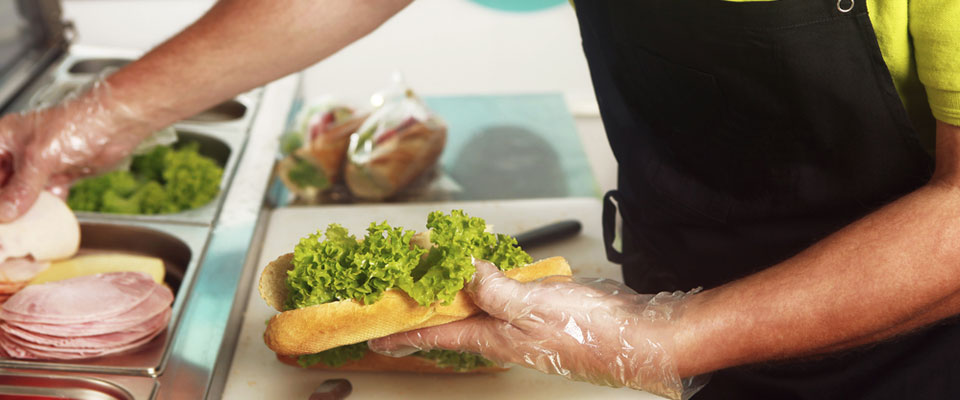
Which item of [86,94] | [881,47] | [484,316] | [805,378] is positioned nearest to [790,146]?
[881,47]

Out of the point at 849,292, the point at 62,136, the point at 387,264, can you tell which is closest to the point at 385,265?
the point at 387,264

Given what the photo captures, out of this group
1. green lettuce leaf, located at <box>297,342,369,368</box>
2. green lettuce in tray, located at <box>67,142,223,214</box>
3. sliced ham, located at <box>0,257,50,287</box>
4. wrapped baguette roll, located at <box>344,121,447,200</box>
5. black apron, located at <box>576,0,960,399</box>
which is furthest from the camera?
wrapped baguette roll, located at <box>344,121,447,200</box>

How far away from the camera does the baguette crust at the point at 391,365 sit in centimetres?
126

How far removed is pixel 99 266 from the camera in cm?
145

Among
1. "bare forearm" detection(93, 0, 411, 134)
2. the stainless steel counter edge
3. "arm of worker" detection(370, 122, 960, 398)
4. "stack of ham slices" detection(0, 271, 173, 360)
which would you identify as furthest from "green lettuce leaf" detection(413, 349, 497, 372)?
"bare forearm" detection(93, 0, 411, 134)

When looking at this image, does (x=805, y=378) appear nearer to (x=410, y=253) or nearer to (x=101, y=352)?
(x=410, y=253)

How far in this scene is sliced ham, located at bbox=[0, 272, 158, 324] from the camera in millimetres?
1248

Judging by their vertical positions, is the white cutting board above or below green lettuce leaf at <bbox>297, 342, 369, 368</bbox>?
below

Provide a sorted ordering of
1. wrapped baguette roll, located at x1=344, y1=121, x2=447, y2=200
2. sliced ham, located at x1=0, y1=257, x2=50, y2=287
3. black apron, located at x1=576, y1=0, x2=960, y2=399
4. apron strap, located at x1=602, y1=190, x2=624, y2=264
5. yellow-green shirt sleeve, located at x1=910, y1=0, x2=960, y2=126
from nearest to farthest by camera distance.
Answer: yellow-green shirt sleeve, located at x1=910, y1=0, x2=960, y2=126 → black apron, located at x1=576, y1=0, x2=960, y2=399 → sliced ham, located at x1=0, y1=257, x2=50, y2=287 → apron strap, located at x1=602, y1=190, x2=624, y2=264 → wrapped baguette roll, located at x1=344, y1=121, x2=447, y2=200

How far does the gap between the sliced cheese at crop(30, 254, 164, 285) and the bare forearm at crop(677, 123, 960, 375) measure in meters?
0.94

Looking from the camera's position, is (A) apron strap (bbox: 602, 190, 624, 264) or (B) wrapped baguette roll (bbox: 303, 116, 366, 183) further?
(B) wrapped baguette roll (bbox: 303, 116, 366, 183)

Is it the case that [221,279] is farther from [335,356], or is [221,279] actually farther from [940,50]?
[940,50]

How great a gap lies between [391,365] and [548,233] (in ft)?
1.51

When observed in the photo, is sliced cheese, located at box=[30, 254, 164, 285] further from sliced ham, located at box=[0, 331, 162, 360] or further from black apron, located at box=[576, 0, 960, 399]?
black apron, located at box=[576, 0, 960, 399]
